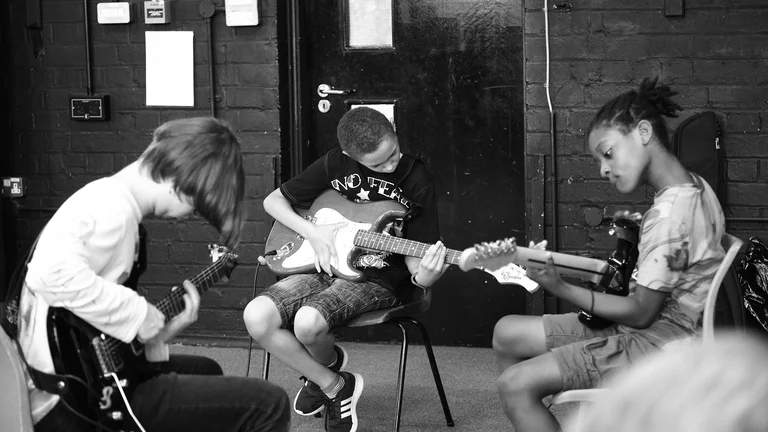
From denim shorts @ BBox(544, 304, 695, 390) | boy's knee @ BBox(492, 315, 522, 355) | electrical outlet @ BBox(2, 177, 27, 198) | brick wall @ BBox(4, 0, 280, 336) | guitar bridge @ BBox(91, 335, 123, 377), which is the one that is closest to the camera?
guitar bridge @ BBox(91, 335, 123, 377)

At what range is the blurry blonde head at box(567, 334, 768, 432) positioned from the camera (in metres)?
0.76

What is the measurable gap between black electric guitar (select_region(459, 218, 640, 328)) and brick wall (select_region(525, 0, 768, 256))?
1.41 m

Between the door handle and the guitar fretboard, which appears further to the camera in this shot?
the door handle

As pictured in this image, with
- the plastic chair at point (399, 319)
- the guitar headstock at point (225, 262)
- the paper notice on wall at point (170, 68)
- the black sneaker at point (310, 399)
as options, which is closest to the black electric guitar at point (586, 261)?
the plastic chair at point (399, 319)

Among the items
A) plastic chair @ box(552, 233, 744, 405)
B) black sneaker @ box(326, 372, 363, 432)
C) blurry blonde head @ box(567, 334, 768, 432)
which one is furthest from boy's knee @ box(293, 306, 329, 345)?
blurry blonde head @ box(567, 334, 768, 432)

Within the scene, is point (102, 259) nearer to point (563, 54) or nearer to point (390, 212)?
point (390, 212)

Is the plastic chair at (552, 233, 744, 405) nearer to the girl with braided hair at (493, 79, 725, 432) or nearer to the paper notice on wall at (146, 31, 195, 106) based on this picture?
the girl with braided hair at (493, 79, 725, 432)

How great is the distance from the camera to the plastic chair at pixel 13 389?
2008 mm

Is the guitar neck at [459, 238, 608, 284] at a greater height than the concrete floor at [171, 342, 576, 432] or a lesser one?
greater

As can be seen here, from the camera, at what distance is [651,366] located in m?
0.80

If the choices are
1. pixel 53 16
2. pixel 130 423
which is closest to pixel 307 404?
pixel 130 423

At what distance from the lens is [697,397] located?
766 mm

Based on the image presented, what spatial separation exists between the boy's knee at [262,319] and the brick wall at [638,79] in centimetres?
150

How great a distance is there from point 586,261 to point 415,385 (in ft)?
4.74
